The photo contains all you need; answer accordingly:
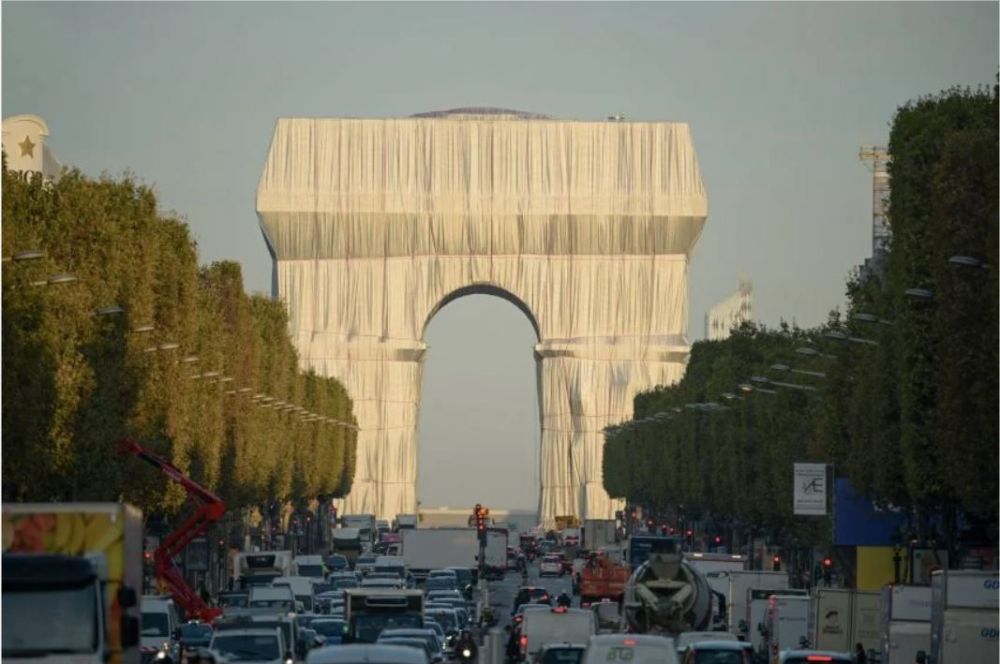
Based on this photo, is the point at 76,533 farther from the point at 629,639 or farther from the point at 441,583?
the point at 441,583

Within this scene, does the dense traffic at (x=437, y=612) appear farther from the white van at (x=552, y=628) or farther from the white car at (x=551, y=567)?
the white car at (x=551, y=567)

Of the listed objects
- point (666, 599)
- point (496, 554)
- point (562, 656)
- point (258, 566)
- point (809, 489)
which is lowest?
point (562, 656)

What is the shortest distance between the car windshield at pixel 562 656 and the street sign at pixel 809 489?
97.9 ft

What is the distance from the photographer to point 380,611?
1831 inches

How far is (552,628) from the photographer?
4706cm

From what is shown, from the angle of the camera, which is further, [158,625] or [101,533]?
[158,625]

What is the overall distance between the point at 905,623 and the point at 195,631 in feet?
43.1

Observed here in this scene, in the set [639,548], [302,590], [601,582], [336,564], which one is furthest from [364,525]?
[302,590]

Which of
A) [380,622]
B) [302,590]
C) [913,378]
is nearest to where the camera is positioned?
[380,622]

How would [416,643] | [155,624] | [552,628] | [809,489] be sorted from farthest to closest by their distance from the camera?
[809,489] < [155,624] < [552,628] < [416,643]

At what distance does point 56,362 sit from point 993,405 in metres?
16.8

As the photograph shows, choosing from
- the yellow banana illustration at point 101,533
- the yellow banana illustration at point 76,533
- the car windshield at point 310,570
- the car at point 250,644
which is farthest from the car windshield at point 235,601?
the yellow banana illustration at point 76,533

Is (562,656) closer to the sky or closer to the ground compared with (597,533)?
closer to the ground

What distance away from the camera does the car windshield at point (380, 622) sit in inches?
1794
